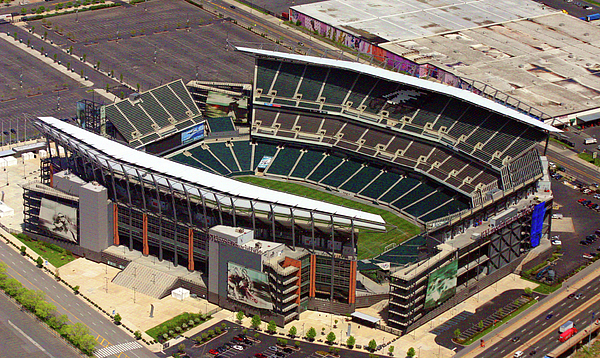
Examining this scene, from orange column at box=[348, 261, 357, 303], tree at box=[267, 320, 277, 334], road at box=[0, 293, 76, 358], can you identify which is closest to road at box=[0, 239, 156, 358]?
road at box=[0, 293, 76, 358]

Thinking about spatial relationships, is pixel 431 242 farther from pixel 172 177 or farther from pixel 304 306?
pixel 172 177

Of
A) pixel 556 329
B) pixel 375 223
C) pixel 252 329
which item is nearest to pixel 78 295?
pixel 252 329

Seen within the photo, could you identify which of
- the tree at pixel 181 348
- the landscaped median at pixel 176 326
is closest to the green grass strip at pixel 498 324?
the landscaped median at pixel 176 326

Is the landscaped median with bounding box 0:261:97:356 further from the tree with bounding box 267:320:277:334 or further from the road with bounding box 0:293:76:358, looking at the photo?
the tree with bounding box 267:320:277:334

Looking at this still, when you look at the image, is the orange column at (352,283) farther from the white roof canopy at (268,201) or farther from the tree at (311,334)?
the tree at (311,334)

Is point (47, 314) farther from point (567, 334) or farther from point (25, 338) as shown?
point (567, 334)

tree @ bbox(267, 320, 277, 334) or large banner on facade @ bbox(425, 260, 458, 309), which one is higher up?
large banner on facade @ bbox(425, 260, 458, 309)
